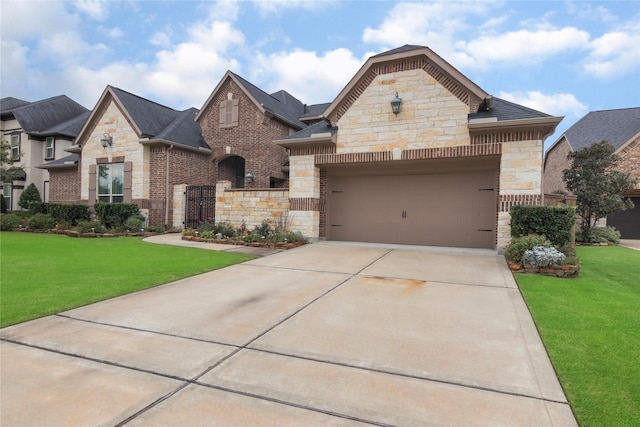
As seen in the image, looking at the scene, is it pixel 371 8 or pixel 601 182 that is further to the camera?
pixel 601 182

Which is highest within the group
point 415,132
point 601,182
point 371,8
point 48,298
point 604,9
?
point 371,8

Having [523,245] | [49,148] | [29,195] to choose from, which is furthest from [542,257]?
[49,148]

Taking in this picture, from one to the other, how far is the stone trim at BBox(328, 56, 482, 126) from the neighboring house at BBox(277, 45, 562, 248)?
0.03 metres

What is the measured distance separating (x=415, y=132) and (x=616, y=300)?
21.7 ft

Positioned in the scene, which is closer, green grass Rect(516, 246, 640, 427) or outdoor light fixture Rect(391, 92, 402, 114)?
green grass Rect(516, 246, 640, 427)

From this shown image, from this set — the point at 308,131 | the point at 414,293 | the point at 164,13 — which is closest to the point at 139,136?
the point at 164,13

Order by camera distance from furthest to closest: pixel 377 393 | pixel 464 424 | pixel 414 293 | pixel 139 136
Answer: pixel 139 136 → pixel 414 293 → pixel 377 393 → pixel 464 424

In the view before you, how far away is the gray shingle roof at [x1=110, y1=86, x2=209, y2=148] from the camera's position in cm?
1633

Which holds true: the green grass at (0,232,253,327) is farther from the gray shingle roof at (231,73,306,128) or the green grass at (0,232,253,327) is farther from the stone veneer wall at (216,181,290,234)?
the gray shingle roof at (231,73,306,128)

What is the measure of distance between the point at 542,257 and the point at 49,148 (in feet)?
96.5

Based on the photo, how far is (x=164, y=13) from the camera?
11648 millimetres

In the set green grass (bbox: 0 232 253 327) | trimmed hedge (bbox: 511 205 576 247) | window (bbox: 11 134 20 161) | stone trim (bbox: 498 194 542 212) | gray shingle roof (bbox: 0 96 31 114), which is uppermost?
gray shingle roof (bbox: 0 96 31 114)

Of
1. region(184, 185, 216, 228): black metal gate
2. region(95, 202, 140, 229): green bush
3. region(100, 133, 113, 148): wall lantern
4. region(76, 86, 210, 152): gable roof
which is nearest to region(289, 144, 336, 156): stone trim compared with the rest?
region(184, 185, 216, 228): black metal gate

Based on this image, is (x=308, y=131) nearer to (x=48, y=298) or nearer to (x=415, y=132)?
(x=415, y=132)
